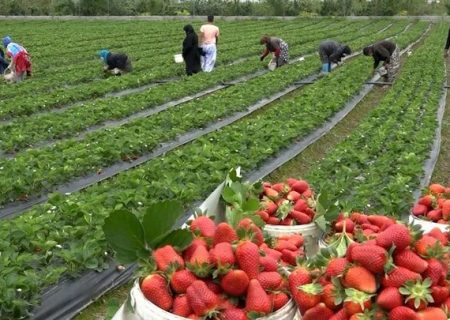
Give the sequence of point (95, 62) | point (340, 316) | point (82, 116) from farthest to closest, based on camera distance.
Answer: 1. point (95, 62)
2. point (82, 116)
3. point (340, 316)

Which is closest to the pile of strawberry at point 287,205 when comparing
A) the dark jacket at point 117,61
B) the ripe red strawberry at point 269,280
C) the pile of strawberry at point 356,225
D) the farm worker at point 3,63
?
the pile of strawberry at point 356,225

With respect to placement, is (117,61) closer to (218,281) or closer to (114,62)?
(114,62)

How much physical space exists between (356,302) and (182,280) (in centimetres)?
76

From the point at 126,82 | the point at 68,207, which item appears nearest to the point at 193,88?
the point at 126,82

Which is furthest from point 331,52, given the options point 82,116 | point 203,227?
point 203,227

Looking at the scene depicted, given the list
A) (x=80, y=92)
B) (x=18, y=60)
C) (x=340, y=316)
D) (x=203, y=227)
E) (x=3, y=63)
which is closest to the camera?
(x=340, y=316)

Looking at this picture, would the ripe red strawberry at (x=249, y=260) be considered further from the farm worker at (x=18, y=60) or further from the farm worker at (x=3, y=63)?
the farm worker at (x=3, y=63)

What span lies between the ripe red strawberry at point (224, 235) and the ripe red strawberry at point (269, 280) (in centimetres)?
25

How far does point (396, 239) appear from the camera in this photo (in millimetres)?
2523

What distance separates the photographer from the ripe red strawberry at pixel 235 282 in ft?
8.38

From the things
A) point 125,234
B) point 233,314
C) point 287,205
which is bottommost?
point 287,205

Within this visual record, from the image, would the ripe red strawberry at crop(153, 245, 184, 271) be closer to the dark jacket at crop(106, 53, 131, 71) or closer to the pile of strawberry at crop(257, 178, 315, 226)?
the pile of strawberry at crop(257, 178, 315, 226)

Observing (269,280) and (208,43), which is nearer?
(269,280)

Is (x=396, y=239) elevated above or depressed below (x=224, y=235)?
above
